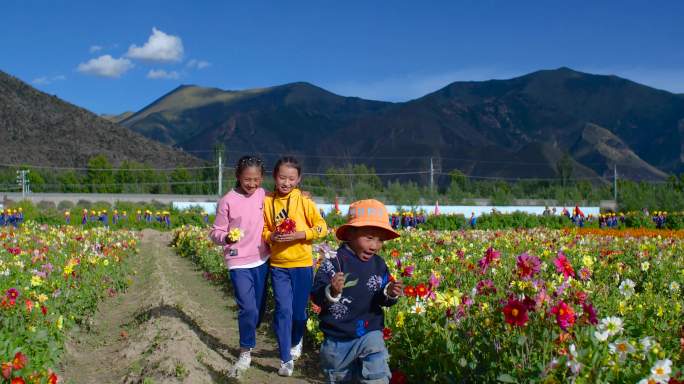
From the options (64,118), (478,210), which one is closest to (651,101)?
(64,118)

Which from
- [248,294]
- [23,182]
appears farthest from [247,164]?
[23,182]

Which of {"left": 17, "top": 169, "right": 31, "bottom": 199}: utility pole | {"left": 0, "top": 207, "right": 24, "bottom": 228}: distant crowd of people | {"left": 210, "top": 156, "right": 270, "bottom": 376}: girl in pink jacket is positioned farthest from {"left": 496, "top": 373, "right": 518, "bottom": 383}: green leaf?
{"left": 17, "top": 169, "right": 31, "bottom": 199}: utility pole

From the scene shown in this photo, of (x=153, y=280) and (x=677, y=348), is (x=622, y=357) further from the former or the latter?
(x=153, y=280)

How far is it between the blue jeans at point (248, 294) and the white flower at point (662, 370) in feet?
11.8

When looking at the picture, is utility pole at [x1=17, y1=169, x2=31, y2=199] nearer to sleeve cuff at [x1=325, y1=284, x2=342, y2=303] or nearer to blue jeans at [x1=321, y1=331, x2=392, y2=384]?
blue jeans at [x1=321, y1=331, x2=392, y2=384]

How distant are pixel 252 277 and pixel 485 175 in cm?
13279

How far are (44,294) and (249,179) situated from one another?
2388 mm

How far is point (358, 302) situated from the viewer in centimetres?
409

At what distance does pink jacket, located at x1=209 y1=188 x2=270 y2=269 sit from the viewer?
5.80 m

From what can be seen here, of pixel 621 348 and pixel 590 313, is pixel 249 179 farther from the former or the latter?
pixel 621 348

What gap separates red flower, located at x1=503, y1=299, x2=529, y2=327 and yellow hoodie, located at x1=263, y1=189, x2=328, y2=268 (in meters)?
2.47

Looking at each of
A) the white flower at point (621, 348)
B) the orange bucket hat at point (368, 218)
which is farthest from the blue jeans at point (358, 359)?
the white flower at point (621, 348)

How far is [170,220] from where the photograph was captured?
30266mm

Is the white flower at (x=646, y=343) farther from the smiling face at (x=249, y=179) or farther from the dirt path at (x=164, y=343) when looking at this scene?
the smiling face at (x=249, y=179)
